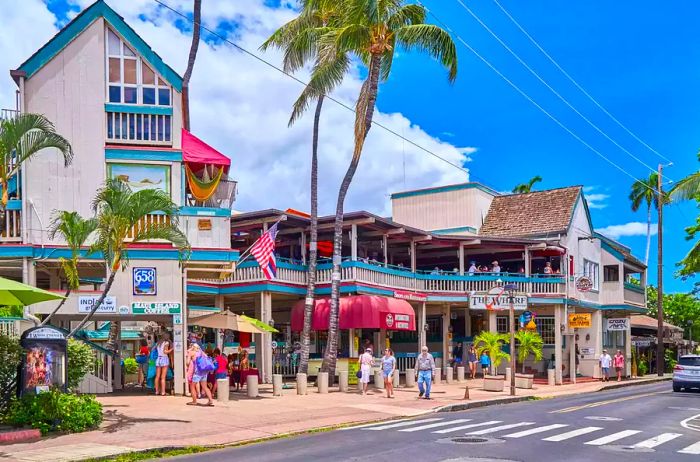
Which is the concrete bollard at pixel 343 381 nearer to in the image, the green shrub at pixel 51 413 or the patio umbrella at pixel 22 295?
the green shrub at pixel 51 413

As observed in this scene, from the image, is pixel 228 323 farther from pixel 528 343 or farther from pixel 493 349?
pixel 528 343

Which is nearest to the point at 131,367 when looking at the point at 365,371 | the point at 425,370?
the point at 365,371

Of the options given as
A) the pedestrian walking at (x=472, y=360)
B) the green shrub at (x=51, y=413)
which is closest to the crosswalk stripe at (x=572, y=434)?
the green shrub at (x=51, y=413)

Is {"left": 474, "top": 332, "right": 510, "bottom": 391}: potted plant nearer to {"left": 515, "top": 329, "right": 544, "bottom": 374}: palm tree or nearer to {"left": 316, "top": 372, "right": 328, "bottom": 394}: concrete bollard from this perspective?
{"left": 515, "top": 329, "right": 544, "bottom": 374}: palm tree

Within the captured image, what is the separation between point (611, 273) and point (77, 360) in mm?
37450

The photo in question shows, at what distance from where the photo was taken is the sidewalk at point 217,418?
14219 mm

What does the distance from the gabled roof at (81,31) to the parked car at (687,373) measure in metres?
21.2

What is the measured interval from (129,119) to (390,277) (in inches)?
564

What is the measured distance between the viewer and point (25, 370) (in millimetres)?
15703

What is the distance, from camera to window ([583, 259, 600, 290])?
42575 millimetres

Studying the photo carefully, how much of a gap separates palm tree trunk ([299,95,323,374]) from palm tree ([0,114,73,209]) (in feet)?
42.8

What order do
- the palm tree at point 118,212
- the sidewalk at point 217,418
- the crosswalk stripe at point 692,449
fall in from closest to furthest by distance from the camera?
the crosswalk stripe at point 692,449 < the sidewalk at point 217,418 < the palm tree at point 118,212

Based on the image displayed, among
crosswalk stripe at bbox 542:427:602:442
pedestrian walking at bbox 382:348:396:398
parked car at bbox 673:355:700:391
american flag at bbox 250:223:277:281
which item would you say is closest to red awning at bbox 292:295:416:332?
pedestrian walking at bbox 382:348:396:398

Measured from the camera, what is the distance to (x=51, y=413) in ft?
50.8
